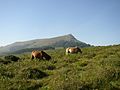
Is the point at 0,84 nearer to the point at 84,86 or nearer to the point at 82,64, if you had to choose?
the point at 84,86

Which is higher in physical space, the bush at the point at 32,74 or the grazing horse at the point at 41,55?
the grazing horse at the point at 41,55

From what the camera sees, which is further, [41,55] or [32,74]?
[41,55]

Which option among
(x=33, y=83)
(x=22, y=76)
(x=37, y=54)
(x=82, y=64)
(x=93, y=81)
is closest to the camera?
(x=93, y=81)

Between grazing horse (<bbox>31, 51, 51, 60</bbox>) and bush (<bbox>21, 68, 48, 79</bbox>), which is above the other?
grazing horse (<bbox>31, 51, 51, 60</bbox>)

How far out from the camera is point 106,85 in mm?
13391

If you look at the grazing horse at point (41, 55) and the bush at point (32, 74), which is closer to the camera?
the bush at point (32, 74)

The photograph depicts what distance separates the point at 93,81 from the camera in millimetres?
13828

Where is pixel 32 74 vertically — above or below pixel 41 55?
below

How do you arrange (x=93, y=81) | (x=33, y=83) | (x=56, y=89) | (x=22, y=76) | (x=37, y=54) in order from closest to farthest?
(x=56, y=89) < (x=93, y=81) < (x=33, y=83) < (x=22, y=76) < (x=37, y=54)

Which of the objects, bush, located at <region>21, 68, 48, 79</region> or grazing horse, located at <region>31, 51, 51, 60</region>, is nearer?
bush, located at <region>21, 68, 48, 79</region>

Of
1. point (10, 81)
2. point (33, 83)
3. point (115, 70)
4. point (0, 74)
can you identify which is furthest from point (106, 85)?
point (0, 74)

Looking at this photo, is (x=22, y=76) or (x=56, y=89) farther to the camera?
(x=22, y=76)

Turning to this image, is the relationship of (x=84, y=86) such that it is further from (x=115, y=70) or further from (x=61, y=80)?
(x=115, y=70)

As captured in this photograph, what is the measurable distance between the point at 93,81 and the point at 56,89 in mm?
2091
